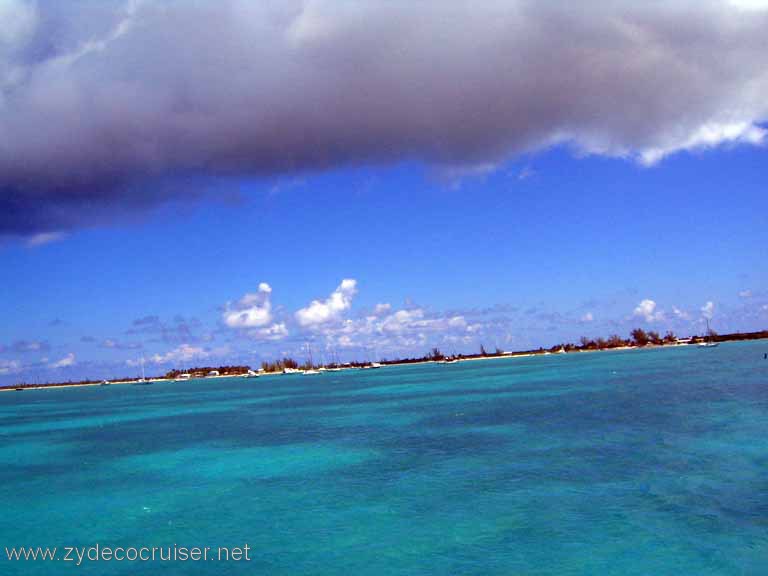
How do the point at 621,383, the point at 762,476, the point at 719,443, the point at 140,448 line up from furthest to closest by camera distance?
1. the point at 621,383
2. the point at 140,448
3. the point at 719,443
4. the point at 762,476

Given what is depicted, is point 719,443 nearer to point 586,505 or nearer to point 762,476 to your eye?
point 762,476

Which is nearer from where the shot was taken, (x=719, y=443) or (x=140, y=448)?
(x=719, y=443)

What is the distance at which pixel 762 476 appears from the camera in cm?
2328

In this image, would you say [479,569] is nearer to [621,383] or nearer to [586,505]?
[586,505]

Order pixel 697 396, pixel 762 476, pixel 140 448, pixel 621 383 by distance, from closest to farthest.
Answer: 1. pixel 762 476
2. pixel 140 448
3. pixel 697 396
4. pixel 621 383

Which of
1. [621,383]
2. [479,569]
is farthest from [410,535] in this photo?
[621,383]

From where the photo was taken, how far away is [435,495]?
23.9m

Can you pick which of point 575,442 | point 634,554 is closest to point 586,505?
point 634,554

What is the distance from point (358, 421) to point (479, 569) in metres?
37.4

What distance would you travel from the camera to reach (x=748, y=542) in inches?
669

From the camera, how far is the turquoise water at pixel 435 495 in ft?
57.8

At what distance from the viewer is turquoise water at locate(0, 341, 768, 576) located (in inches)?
693

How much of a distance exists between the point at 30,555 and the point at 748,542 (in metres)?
22.8

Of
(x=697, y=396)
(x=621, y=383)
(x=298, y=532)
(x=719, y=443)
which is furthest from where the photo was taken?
(x=621, y=383)
